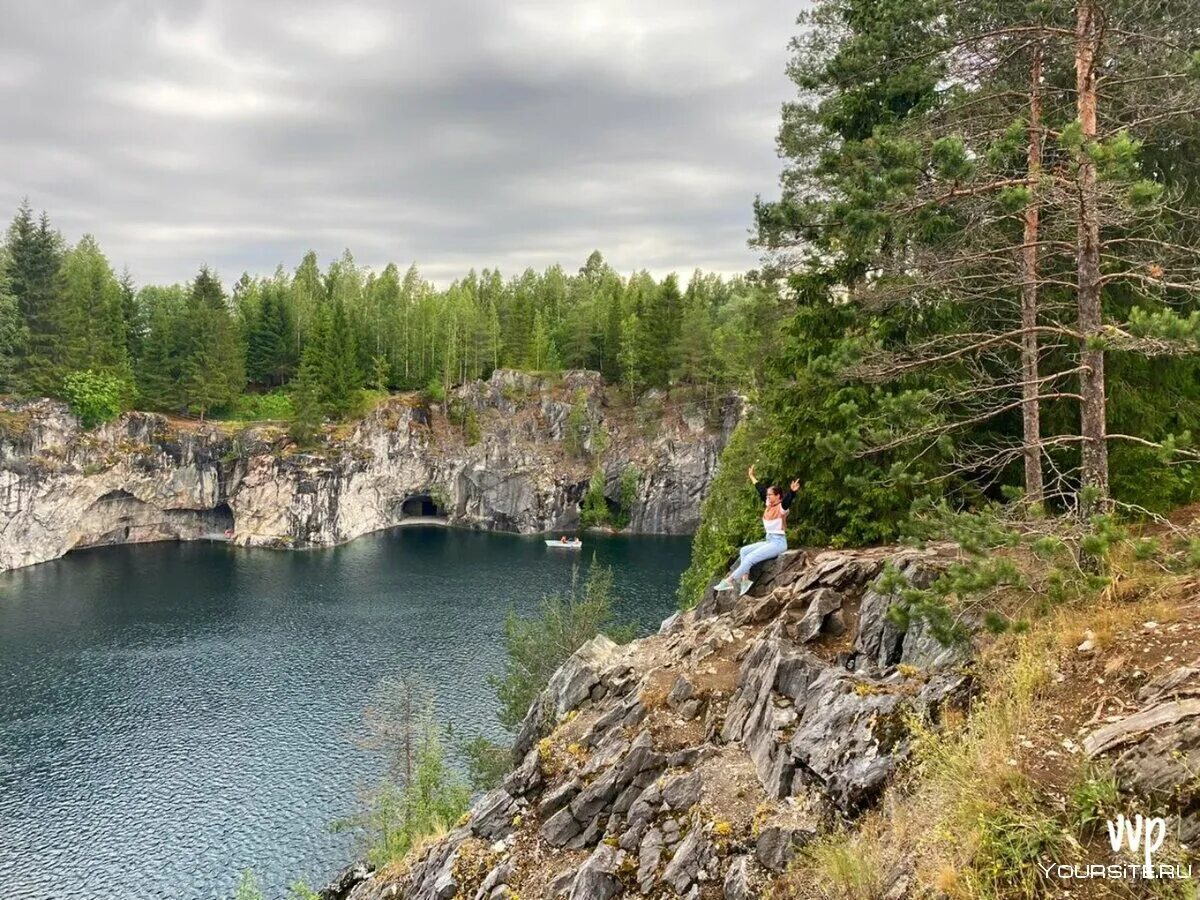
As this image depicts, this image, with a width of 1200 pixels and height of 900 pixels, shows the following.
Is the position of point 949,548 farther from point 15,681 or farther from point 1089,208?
point 15,681

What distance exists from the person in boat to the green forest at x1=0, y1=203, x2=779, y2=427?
41.7m

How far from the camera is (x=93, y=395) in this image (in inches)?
2406

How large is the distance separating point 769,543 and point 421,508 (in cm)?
7195

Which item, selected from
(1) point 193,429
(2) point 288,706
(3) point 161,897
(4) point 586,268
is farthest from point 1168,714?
(4) point 586,268

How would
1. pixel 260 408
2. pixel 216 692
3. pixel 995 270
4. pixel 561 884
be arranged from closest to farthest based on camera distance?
pixel 561 884 < pixel 995 270 < pixel 216 692 < pixel 260 408

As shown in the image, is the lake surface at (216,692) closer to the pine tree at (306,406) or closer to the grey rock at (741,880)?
the pine tree at (306,406)

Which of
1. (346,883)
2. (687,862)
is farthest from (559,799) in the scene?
(346,883)

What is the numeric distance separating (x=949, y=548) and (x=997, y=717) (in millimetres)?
5636

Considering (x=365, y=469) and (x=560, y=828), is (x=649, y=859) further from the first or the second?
(x=365, y=469)

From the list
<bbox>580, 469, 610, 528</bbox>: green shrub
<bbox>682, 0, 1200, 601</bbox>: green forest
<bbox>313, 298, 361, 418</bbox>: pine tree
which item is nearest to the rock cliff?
<bbox>682, 0, 1200, 601</bbox>: green forest

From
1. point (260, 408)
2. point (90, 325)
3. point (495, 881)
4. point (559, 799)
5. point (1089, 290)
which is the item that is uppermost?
point (90, 325)

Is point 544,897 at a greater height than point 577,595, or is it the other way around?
point 544,897

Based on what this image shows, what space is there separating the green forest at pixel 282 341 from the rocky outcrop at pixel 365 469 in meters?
3.01

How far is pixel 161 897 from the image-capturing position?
22.5 metres
